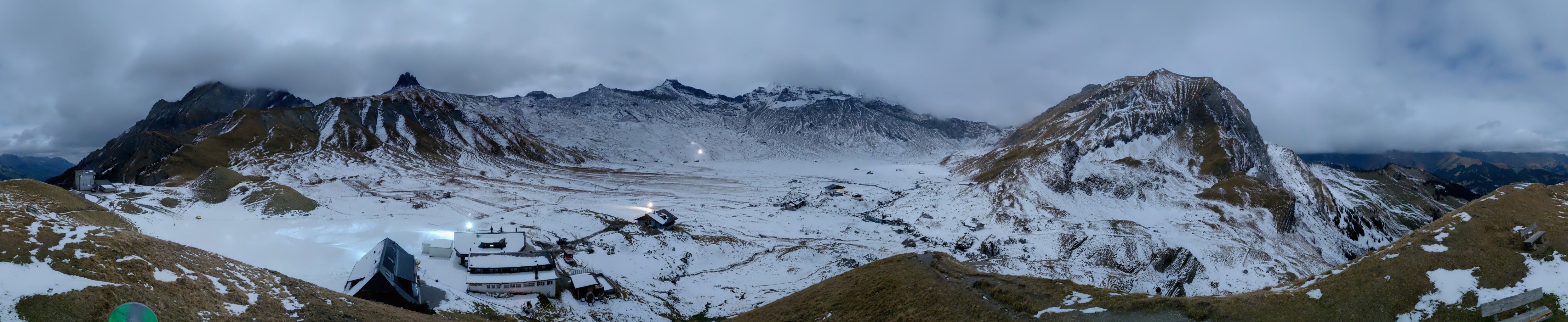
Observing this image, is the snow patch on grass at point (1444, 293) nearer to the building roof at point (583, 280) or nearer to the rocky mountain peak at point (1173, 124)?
the building roof at point (583, 280)

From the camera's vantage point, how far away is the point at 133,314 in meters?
8.69

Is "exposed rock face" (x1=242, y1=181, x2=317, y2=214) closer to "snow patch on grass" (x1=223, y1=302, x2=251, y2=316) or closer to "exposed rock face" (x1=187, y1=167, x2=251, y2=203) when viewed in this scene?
"exposed rock face" (x1=187, y1=167, x2=251, y2=203)

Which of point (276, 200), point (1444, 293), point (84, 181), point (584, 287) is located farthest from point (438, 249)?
point (1444, 293)

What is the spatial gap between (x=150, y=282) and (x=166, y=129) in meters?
191

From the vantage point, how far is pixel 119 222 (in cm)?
3306

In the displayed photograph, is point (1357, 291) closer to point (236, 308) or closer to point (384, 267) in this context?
point (236, 308)

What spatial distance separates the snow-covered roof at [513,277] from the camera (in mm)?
33031

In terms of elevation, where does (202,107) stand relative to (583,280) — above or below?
above

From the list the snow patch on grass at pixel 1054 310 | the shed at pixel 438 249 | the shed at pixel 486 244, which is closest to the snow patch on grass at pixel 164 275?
the shed at pixel 486 244

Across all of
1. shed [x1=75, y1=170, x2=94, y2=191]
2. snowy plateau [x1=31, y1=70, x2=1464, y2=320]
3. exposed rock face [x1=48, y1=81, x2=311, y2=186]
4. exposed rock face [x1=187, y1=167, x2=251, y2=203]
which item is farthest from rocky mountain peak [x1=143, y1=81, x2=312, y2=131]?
shed [x1=75, y1=170, x2=94, y2=191]

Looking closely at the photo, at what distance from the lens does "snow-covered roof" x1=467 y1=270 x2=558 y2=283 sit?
108 ft

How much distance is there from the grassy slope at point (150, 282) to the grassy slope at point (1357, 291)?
22.0 meters

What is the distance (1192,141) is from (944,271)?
11147cm

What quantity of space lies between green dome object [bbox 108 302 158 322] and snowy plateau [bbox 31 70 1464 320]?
68.6ft
